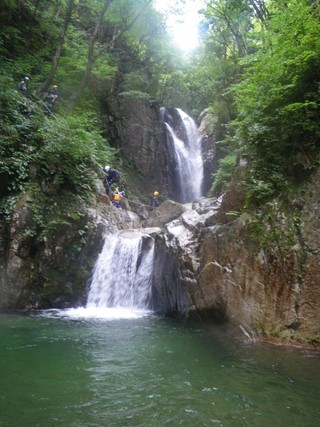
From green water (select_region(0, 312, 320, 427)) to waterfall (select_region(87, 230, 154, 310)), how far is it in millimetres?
3252

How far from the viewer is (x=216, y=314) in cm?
775

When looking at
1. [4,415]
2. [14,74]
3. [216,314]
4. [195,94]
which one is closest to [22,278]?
[216,314]

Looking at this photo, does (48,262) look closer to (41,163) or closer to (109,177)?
(41,163)

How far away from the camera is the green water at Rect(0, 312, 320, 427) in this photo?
3875 millimetres

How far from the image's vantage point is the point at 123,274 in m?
11.5

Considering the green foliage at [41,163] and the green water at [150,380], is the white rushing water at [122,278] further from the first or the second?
the green water at [150,380]

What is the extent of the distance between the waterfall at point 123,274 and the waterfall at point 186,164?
1196 cm

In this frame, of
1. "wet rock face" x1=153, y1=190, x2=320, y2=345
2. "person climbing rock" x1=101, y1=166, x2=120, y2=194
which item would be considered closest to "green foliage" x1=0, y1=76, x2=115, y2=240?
"person climbing rock" x1=101, y1=166, x2=120, y2=194

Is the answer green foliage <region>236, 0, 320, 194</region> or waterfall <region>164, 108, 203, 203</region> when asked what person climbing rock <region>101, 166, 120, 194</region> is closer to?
waterfall <region>164, 108, 203, 203</region>

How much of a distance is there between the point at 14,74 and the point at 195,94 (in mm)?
19278

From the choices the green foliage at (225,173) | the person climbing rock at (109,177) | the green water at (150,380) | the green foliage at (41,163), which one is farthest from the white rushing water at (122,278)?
the green foliage at (225,173)

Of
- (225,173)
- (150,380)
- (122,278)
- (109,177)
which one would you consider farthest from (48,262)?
(225,173)

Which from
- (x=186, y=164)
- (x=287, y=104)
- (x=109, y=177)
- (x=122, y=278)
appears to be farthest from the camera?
(x=186, y=164)

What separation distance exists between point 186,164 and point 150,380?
66.2 feet
